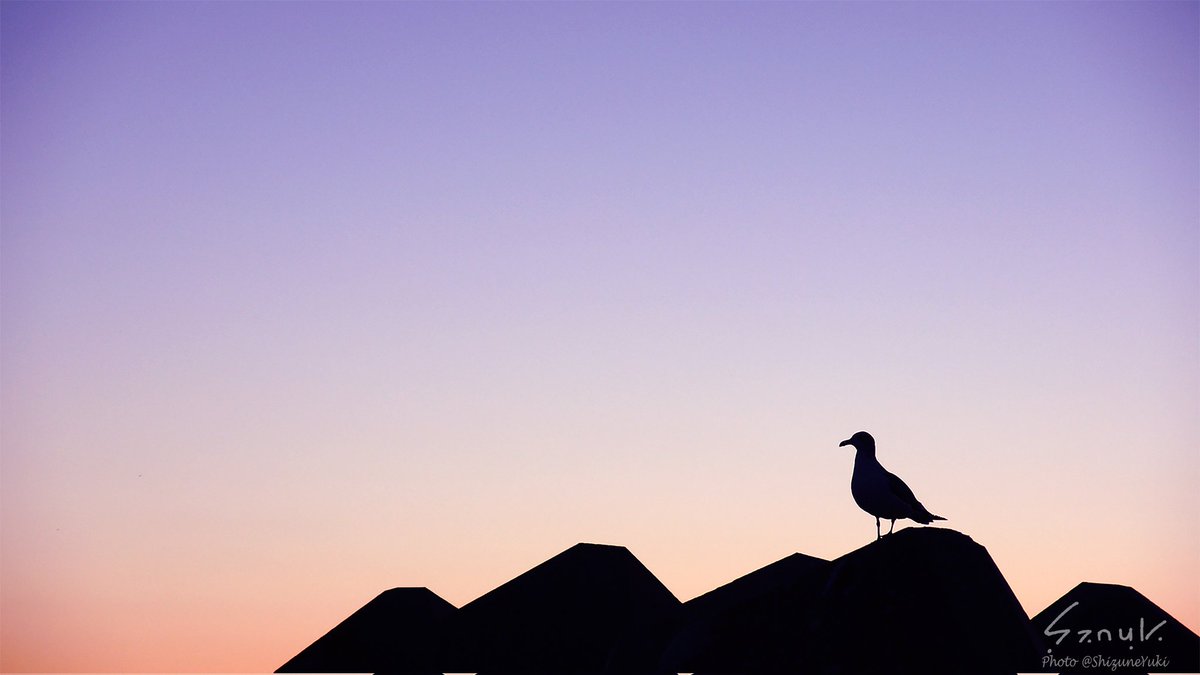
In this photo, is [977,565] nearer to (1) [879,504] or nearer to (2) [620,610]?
(1) [879,504]

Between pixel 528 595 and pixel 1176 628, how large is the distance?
39.2 ft

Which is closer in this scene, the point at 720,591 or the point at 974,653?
the point at 974,653

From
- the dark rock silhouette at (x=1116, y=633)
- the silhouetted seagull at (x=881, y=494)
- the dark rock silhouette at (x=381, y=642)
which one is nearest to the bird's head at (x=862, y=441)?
the silhouetted seagull at (x=881, y=494)

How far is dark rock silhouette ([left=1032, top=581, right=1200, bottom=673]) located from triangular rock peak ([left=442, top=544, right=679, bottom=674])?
7028mm

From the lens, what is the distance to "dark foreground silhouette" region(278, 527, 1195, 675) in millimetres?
17984

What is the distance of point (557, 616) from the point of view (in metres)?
25.2

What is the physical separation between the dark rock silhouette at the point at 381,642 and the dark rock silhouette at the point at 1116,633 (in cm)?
1161

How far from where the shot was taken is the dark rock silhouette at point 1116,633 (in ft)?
75.9

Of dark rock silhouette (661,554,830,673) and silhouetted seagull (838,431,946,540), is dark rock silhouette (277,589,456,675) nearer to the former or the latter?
dark rock silhouette (661,554,830,673)

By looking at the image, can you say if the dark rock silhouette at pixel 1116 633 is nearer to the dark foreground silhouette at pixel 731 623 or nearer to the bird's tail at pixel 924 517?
the dark foreground silhouette at pixel 731 623

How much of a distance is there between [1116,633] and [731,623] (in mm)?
8514

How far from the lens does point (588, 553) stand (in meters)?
26.1

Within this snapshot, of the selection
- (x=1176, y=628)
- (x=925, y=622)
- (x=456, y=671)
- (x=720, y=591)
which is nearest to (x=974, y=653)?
(x=925, y=622)

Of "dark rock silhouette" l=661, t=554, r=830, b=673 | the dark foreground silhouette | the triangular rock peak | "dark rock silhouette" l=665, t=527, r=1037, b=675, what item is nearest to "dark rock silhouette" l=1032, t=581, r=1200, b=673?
the dark foreground silhouette
